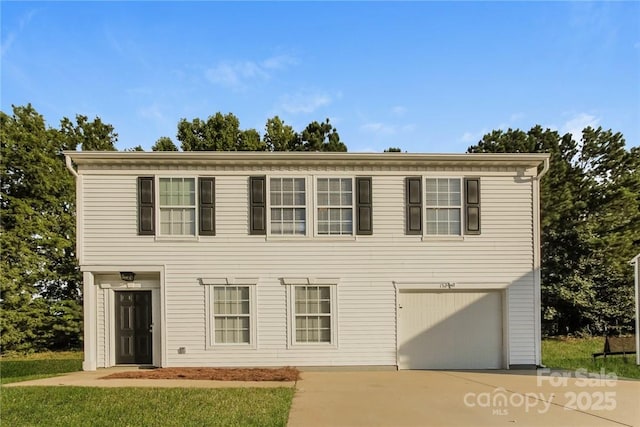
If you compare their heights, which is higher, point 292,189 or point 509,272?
point 292,189

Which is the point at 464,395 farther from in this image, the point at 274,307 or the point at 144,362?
the point at 144,362

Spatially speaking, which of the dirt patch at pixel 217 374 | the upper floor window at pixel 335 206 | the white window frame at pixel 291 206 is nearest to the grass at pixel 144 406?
the dirt patch at pixel 217 374

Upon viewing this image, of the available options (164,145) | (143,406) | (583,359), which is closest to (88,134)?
(164,145)

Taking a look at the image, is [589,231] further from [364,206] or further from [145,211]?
[145,211]

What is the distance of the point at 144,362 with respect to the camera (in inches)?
375

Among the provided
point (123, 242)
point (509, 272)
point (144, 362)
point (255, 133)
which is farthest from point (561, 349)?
point (255, 133)

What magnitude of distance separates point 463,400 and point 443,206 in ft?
14.6

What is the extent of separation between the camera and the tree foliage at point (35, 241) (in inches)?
582

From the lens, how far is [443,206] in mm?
9609

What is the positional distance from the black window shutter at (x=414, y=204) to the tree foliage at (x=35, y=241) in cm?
1365

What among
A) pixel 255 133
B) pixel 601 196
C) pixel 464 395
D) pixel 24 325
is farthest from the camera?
pixel 255 133

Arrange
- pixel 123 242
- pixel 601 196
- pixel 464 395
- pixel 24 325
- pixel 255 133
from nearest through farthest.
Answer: pixel 464 395 < pixel 123 242 < pixel 24 325 < pixel 601 196 < pixel 255 133

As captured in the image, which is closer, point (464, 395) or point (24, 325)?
point (464, 395)

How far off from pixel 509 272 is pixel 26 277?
663 inches
